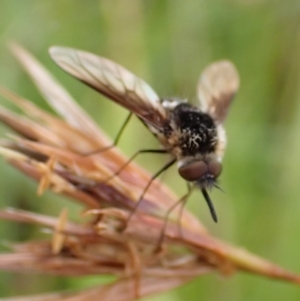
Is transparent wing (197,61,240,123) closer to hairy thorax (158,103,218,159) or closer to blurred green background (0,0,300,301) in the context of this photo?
hairy thorax (158,103,218,159)

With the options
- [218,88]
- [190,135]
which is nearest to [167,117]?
[190,135]

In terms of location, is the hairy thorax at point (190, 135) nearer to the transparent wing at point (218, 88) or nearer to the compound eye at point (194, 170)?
the compound eye at point (194, 170)

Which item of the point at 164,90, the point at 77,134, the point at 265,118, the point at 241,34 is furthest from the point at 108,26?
Result: the point at 77,134

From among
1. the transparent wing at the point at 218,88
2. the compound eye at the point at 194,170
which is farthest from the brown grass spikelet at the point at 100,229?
the transparent wing at the point at 218,88

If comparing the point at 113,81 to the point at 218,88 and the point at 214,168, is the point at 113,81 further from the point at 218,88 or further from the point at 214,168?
the point at 218,88

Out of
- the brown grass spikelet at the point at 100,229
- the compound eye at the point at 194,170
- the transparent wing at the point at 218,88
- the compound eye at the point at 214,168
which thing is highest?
the transparent wing at the point at 218,88

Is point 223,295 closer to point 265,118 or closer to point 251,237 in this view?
point 251,237

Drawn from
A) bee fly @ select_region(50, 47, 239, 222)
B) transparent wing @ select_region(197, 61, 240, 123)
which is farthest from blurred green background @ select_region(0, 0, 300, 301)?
bee fly @ select_region(50, 47, 239, 222)
